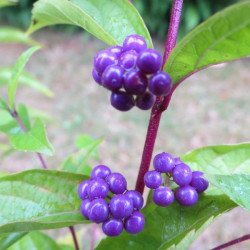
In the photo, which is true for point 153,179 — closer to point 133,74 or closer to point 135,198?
point 135,198

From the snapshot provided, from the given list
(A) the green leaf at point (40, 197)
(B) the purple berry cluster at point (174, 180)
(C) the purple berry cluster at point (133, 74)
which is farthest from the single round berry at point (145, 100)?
(A) the green leaf at point (40, 197)

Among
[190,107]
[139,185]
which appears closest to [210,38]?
[139,185]

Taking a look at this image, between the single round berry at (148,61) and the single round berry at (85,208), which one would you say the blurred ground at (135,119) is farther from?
the single round berry at (148,61)

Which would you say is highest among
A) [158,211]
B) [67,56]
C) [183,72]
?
[183,72]

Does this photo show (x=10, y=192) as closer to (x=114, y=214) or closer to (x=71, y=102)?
(x=114, y=214)

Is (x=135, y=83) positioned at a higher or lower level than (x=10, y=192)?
higher

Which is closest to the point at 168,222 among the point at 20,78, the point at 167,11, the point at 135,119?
the point at 20,78

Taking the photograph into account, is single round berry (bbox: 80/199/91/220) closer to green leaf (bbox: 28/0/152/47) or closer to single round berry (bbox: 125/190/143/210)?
single round berry (bbox: 125/190/143/210)
